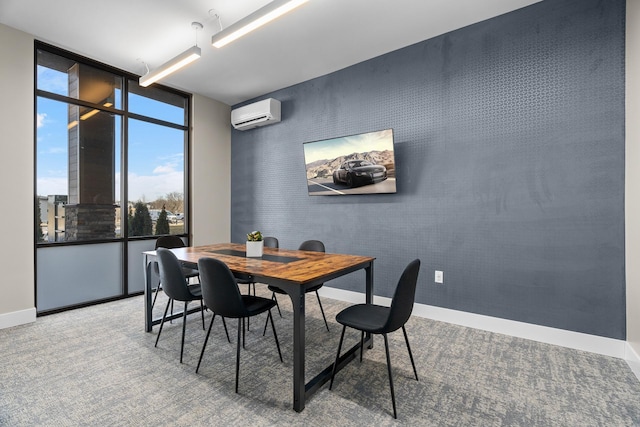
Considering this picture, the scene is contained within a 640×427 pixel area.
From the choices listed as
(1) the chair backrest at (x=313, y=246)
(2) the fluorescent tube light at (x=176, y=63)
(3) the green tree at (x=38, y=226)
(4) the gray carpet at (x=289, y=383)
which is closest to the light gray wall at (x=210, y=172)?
(2) the fluorescent tube light at (x=176, y=63)

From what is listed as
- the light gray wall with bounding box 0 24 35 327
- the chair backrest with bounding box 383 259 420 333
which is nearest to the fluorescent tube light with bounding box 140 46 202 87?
the light gray wall with bounding box 0 24 35 327

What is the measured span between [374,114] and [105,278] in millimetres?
4135

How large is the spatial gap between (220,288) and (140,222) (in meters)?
3.09

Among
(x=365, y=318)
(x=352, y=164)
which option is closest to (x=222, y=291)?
(x=365, y=318)

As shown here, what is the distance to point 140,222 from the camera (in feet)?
14.7

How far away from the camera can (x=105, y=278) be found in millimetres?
4070

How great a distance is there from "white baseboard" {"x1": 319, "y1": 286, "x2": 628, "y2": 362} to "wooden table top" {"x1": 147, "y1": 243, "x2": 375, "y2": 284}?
1.33 metres

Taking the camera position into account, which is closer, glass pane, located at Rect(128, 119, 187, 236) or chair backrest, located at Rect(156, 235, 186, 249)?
chair backrest, located at Rect(156, 235, 186, 249)

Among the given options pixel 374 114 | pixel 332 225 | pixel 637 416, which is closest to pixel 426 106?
pixel 374 114

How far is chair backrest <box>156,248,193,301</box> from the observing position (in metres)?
2.49

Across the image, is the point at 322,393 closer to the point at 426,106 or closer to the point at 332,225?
the point at 332,225

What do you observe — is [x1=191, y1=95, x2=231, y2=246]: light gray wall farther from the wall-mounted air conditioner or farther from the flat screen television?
the flat screen television

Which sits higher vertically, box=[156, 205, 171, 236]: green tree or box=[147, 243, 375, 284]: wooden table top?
box=[156, 205, 171, 236]: green tree

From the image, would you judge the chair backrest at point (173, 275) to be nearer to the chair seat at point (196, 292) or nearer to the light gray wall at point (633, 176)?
the chair seat at point (196, 292)
